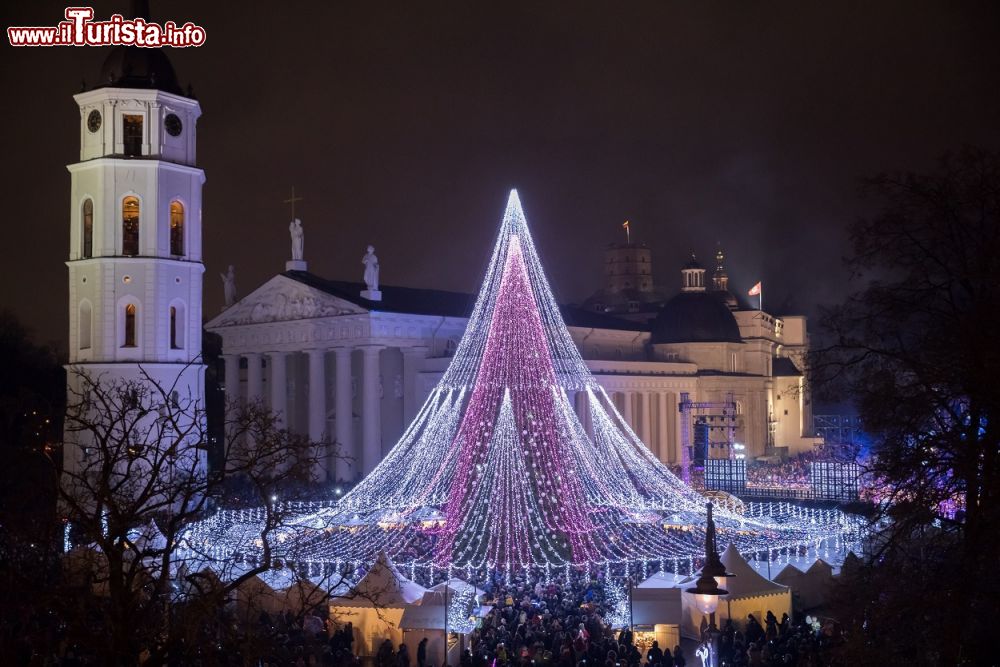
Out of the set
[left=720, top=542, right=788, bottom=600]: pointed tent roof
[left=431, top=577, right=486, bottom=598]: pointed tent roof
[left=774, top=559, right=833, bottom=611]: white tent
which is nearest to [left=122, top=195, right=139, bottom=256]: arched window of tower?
[left=431, top=577, right=486, bottom=598]: pointed tent roof

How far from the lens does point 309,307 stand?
224 feet

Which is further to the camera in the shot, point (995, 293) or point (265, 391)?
point (265, 391)

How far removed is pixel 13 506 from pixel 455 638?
9.44 meters

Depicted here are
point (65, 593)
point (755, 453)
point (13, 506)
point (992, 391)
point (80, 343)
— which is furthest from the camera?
point (755, 453)

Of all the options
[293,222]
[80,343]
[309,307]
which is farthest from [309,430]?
[80,343]

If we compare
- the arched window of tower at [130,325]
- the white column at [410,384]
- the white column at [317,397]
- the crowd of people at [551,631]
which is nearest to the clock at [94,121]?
the arched window of tower at [130,325]

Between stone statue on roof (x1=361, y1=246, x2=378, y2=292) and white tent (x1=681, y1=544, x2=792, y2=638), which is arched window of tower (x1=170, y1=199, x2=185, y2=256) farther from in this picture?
white tent (x1=681, y1=544, x2=792, y2=638)

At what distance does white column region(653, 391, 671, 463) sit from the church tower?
39.8 m

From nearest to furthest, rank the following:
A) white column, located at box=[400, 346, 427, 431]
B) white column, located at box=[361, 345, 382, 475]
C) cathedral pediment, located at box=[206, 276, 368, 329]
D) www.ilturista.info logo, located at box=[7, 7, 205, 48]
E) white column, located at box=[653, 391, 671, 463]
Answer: www.ilturista.info logo, located at box=[7, 7, 205, 48] < white column, located at box=[361, 345, 382, 475] < white column, located at box=[400, 346, 427, 431] < cathedral pediment, located at box=[206, 276, 368, 329] < white column, located at box=[653, 391, 671, 463]

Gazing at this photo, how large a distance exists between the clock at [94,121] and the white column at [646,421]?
140ft

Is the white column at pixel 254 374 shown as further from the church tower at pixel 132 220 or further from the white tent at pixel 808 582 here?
the white tent at pixel 808 582

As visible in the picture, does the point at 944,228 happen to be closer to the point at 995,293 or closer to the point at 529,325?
the point at 995,293

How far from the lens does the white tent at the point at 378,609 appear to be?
27047 millimetres

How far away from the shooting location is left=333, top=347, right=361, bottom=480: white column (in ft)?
212
